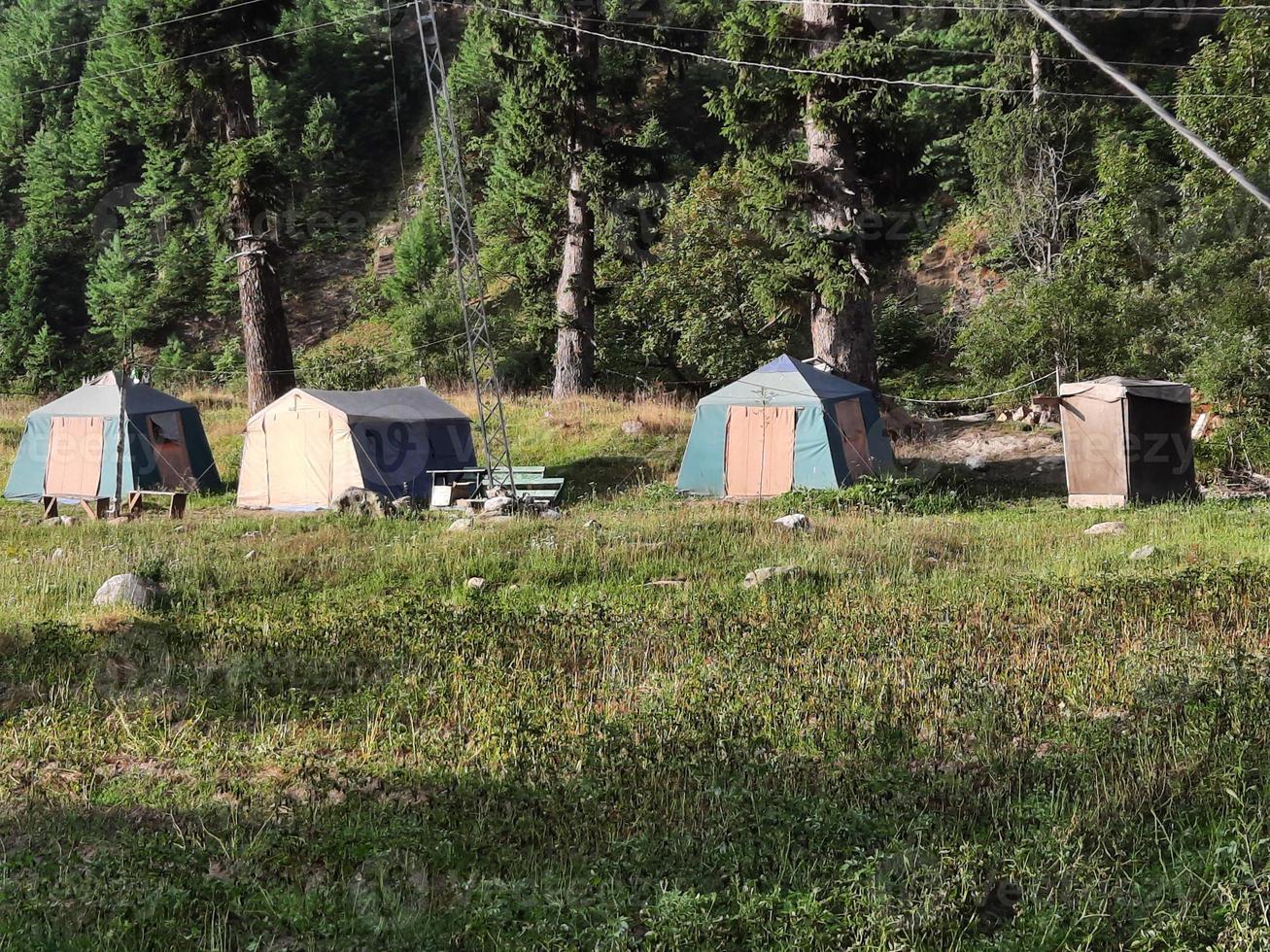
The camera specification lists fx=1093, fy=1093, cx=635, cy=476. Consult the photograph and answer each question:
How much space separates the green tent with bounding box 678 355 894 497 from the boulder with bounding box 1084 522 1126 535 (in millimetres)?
4401

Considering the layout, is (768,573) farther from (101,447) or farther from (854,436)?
(101,447)

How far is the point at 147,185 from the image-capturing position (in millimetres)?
46094

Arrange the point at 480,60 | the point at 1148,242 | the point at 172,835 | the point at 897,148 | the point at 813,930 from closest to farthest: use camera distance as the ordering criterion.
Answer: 1. the point at 813,930
2. the point at 172,835
3. the point at 897,148
4. the point at 1148,242
5. the point at 480,60

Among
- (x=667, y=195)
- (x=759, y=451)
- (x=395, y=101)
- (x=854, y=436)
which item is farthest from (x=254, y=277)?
(x=395, y=101)

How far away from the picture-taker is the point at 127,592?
9367 mm

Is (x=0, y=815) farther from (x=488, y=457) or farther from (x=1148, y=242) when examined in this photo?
(x=1148, y=242)

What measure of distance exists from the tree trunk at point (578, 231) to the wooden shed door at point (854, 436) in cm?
892

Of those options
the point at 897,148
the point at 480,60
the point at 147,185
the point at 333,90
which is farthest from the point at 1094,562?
the point at 333,90

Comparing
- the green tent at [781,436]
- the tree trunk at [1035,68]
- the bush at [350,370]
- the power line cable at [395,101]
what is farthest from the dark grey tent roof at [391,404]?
the power line cable at [395,101]

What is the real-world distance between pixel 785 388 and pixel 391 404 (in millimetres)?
6551

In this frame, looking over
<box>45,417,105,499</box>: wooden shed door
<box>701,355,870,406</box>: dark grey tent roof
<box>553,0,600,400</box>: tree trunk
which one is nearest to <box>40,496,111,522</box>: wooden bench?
<box>45,417,105,499</box>: wooden shed door

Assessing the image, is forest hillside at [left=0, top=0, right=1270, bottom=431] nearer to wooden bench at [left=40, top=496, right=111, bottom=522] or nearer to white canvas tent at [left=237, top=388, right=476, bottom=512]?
white canvas tent at [left=237, top=388, right=476, bottom=512]

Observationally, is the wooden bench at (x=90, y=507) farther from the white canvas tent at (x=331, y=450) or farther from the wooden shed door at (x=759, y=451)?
the wooden shed door at (x=759, y=451)

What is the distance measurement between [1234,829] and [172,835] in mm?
4267
